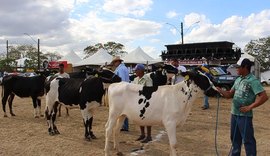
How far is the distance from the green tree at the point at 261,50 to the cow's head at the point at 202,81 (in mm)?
70054

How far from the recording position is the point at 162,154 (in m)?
7.42

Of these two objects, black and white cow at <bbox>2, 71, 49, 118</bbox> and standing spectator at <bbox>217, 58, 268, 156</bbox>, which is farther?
black and white cow at <bbox>2, 71, 49, 118</bbox>

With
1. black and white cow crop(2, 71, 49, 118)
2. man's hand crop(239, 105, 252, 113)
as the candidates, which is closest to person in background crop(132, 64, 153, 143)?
man's hand crop(239, 105, 252, 113)

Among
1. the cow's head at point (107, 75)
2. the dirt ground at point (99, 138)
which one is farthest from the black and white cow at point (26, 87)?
the cow's head at point (107, 75)

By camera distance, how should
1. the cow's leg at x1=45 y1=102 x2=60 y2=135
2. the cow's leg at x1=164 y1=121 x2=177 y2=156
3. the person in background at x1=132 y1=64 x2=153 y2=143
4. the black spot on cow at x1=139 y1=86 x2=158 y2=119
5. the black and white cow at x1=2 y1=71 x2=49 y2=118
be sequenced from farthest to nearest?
the black and white cow at x1=2 y1=71 x2=49 y2=118 → the cow's leg at x1=45 y1=102 x2=60 y2=135 → the person in background at x1=132 y1=64 x2=153 y2=143 → the black spot on cow at x1=139 y1=86 x2=158 y2=119 → the cow's leg at x1=164 y1=121 x2=177 y2=156

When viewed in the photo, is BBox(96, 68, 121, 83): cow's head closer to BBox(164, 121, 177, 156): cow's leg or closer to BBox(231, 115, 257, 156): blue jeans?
BBox(164, 121, 177, 156): cow's leg

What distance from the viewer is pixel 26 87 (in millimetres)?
13305

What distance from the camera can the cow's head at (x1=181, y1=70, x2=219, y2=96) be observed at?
6470 mm

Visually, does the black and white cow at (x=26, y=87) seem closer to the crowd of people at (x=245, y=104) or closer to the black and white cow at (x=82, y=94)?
the black and white cow at (x=82, y=94)

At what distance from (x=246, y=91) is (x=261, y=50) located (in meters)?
73.6

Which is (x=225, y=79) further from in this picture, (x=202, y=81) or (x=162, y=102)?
(x=162, y=102)

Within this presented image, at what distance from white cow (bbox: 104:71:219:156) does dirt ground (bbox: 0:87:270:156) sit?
3.75 ft

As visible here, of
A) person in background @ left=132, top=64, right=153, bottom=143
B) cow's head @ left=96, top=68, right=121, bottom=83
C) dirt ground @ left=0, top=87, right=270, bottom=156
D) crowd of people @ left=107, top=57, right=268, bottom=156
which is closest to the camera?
crowd of people @ left=107, top=57, right=268, bottom=156

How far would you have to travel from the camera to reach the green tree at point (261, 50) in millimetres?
73125
